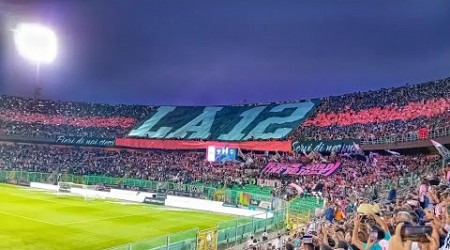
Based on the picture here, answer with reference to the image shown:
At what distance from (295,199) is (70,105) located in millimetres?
52494

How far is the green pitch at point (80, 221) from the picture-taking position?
22266 millimetres

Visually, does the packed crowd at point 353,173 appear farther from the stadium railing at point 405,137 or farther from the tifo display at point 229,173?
the stadium railing at point 405,137

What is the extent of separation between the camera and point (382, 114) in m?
45.3

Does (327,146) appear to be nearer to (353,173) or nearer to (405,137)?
(353,173)

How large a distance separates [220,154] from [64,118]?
110ft

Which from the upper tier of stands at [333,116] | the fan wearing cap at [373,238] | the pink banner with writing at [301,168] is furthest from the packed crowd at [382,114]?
the fan wearing cap at [373,238]

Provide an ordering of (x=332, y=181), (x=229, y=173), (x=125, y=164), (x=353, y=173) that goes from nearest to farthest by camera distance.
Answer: (x=332, y=181) → (x=353, y=173) → (x=229, y=173) → (x=125, y=164)

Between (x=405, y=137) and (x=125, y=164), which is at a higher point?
(x=405, y=137)

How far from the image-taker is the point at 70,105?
76.2 m

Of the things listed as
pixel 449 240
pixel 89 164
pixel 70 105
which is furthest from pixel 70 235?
pixel 70 105

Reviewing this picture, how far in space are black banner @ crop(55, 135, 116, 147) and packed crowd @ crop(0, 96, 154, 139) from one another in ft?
4.79

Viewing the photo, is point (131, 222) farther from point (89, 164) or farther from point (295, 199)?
point (89, 164)

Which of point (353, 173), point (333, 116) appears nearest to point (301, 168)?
point (353, 173)

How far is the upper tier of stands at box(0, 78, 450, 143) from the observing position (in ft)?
127
